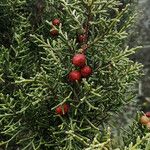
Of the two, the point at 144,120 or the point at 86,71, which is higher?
the point at 86,71

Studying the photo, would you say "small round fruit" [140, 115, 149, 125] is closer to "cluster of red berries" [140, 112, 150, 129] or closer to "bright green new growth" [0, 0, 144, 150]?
"cluster of red berries" [140, 112, 150, 129]

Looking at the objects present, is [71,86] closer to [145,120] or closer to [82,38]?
[82,38]

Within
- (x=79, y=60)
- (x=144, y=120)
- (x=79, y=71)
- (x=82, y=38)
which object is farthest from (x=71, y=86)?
(x=144, y=120)

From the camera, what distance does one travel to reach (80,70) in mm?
6066

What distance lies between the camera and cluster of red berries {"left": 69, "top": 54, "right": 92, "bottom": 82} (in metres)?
5.88

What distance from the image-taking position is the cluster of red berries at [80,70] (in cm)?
588

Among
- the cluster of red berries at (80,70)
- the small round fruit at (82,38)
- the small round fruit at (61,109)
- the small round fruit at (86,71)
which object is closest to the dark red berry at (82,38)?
the small round fruit at (82,38)

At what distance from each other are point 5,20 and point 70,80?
274cm

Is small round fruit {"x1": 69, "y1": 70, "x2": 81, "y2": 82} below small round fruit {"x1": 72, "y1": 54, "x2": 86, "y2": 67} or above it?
below

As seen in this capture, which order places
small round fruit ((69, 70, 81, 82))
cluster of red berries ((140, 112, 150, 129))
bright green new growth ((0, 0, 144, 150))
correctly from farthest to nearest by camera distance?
cluster of red berries ((140, 112, 150, 129)) < bright green new growth ((0, 0, 144, 150)) < small round fruit ((69, 70, 81, 82))

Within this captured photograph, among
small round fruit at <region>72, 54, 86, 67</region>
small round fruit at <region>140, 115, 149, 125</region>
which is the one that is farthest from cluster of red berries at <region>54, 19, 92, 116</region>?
small round fruit at <region>140, 115, 149, 125</region>

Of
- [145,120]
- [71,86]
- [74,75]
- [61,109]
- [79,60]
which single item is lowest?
[145,120]

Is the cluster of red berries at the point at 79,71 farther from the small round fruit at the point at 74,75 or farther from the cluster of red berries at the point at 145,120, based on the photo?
the cluster of red berries at the point at 145,120

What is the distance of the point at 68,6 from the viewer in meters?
6.20
